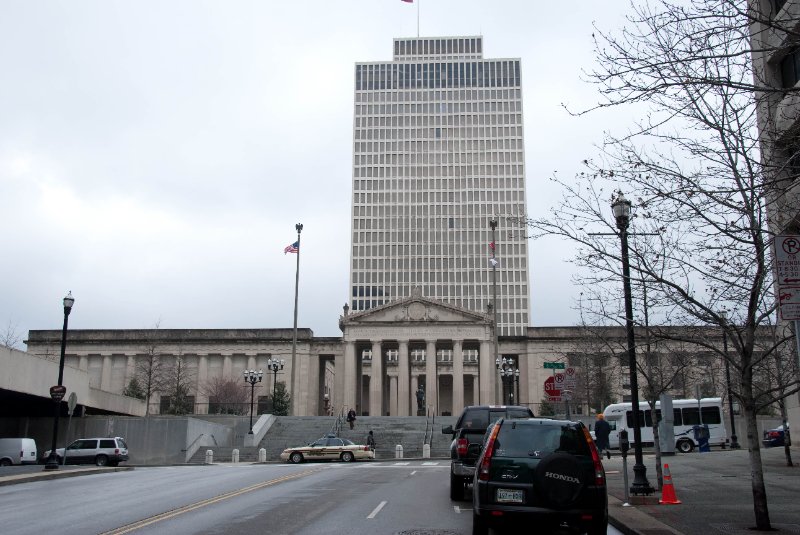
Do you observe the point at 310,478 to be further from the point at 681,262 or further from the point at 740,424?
the point at 740,424

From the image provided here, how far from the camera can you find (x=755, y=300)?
38.1 ft

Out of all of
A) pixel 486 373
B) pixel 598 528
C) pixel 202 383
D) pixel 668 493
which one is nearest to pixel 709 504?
pixel 668 493

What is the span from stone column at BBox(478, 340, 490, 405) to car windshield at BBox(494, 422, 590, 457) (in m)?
68.3

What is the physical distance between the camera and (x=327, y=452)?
38.3 metres

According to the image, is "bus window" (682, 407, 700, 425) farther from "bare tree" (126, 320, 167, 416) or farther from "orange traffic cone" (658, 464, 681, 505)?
"bare tree" (126, 320, 167, 416)

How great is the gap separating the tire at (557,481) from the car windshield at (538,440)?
1.31ft

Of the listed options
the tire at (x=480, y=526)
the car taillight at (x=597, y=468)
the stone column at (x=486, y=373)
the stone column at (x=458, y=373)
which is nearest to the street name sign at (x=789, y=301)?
the car taillight at (x=597, y=468)

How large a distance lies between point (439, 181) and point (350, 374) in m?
73.9

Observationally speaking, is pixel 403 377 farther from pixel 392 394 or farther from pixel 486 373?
pixel 392 394

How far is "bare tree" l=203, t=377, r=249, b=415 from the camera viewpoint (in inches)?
3203

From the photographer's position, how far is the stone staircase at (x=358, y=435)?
46.5 m

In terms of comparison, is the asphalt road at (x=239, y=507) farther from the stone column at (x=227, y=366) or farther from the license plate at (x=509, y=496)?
the stone column at (x=227, y=366)

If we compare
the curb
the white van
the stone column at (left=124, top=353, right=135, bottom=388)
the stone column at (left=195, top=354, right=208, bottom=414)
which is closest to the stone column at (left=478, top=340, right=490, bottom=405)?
the stone column at (left=195, top=354, right=208, bottom=414)

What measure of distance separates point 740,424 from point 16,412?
163ft
